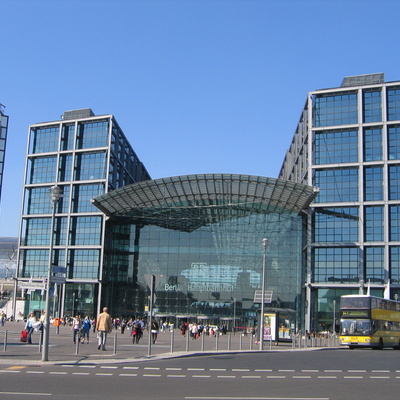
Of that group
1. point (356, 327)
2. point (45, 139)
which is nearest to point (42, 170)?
point (45, 139)

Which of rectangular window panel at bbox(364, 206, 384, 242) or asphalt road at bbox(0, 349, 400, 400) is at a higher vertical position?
rectangular window panel at bbox(364, 206, 384, 242)

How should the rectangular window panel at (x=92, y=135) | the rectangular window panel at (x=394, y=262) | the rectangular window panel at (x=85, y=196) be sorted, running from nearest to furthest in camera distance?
the rectangular window panel at (x=394, y=262) → the rectangular window panel at (x=85, y=196) → the rectangular window panel at (x=92, y=135)

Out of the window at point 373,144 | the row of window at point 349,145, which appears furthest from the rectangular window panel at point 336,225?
the window at point 373,144

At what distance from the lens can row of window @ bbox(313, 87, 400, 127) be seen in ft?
228

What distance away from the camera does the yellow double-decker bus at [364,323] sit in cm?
3897

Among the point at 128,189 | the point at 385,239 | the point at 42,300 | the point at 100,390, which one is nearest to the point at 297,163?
the point at 385,239

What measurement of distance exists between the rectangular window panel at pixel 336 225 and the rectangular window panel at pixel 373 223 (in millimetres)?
1284

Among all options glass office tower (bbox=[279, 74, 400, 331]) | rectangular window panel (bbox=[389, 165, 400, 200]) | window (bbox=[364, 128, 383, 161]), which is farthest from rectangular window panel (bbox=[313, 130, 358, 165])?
rectangular window panel (bbox=[389, 165, 400, 200])

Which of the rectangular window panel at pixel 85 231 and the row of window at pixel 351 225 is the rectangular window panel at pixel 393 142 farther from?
the rectangular window panel at pixel 85 231

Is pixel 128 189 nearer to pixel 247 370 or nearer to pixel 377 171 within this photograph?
pixel 377 171

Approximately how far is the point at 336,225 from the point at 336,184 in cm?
510

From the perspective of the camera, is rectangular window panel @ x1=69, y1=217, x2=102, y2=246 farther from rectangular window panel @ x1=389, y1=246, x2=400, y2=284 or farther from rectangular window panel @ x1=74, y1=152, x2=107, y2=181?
rectangular window panel @ x1=389, y1=246, x2=400, y2=284

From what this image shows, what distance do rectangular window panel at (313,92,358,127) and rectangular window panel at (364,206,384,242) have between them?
36.8ft

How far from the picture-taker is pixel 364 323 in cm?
3916
